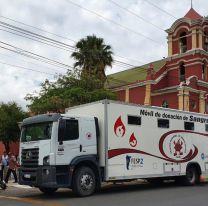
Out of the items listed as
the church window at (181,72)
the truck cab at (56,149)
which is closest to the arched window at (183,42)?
the church window at (181,72)

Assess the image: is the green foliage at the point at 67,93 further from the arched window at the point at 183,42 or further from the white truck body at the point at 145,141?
the arched window at the point at 183,42

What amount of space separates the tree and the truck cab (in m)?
29.8

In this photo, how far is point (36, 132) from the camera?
1625cm

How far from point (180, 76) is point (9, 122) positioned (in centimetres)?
2124

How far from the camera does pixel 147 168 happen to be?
18.3m

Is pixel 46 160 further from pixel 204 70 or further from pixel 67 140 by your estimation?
pixel 204 70

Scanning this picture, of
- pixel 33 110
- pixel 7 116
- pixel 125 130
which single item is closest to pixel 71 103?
pixel 33 110

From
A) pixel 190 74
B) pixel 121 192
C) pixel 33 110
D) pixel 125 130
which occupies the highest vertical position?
pixel 190 74

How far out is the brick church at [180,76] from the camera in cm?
5056

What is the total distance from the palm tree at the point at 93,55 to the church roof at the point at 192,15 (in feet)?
46.0

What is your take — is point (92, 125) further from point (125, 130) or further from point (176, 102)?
point (176, 102)

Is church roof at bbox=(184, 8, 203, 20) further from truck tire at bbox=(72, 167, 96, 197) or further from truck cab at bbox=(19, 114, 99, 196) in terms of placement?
truck tire at bbox=(72, 167, 96, 197)

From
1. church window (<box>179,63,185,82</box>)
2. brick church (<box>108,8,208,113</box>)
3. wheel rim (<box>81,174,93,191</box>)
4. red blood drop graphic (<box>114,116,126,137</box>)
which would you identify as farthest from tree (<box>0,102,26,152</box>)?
wheel rim (<box>81,174,93,191</box>)

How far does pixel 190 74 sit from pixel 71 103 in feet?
75.8
